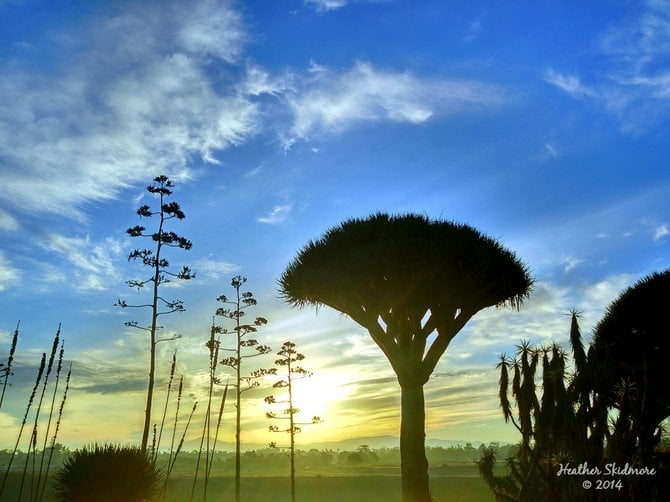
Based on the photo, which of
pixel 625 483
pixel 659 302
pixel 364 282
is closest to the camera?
pixel 625 483

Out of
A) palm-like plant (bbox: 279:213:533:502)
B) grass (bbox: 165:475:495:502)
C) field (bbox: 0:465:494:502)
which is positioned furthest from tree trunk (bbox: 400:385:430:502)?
grass (bbox: 165:475:495:502)

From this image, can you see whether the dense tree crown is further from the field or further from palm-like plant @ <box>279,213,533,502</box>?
the field

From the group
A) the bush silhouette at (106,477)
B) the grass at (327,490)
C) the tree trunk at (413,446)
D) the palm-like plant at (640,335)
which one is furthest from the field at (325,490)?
the bush silhouette at (106,477)

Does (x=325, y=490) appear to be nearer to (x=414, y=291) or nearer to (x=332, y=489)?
(x=332, y=489)

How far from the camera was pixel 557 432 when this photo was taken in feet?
48.0

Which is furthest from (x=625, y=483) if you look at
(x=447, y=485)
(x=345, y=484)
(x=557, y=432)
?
(x=345, y=484)

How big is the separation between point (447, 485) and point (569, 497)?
52404 mm

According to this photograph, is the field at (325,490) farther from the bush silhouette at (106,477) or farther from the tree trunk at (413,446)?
the bush silhouette at (106,477)

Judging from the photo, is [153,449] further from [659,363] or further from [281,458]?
[281,458]

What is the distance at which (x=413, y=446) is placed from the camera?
16.1m

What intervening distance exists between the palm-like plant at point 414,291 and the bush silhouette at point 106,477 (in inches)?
282

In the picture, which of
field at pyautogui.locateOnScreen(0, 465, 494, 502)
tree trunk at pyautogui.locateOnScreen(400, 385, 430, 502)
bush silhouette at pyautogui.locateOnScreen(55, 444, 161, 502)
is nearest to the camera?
bush silhouette at pyautogui.locateOnScreen(55, 444, 161, 502)

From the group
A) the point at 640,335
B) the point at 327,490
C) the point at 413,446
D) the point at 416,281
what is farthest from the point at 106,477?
the point at 327,490

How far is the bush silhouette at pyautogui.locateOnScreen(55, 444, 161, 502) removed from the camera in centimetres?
1311
